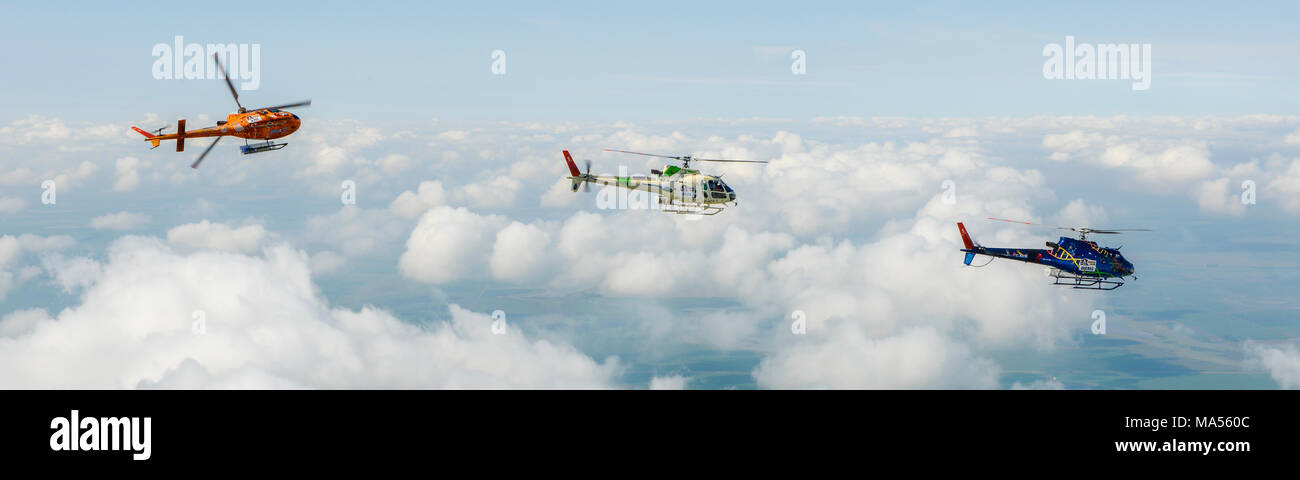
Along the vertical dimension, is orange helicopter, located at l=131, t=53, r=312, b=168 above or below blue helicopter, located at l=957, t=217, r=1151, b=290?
above

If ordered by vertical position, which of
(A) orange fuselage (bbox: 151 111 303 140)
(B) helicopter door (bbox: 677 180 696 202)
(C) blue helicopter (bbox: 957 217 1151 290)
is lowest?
(C) blue helicopter (bbox: 957 217 1151 290)

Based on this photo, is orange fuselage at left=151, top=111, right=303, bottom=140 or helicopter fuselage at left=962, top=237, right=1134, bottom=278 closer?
orange fuselage at left=151, top=111, right=303, bottom=140

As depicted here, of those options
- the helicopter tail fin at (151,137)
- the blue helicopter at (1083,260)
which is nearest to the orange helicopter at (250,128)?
the helicopter tail fin at (151,137)

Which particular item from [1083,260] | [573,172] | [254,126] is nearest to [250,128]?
[254,126]

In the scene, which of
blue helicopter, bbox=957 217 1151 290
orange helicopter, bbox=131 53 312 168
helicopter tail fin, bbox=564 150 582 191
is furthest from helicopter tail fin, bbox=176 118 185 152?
blue helicopter, bbox=957 217 1151 290

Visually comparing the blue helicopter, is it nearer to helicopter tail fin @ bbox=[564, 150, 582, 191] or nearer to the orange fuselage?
helicopter tail fin @ bbox=[564, 150, 582, 191]

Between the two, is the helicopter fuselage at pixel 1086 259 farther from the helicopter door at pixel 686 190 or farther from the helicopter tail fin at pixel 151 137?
the helicopter tail fin at pixel 151 137

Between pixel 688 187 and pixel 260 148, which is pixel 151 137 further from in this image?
pixel 688 187
